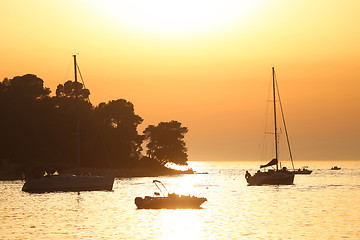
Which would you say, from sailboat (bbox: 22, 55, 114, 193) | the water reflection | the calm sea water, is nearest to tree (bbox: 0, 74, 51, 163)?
sailboat (bbox: 22, 55, 114, 193)

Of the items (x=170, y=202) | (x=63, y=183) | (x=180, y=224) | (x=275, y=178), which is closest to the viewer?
(x=180, y=224)

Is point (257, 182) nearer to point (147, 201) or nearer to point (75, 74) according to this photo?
point (75, 74)

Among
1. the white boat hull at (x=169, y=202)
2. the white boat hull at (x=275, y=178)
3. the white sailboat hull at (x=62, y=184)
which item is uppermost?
the white boat hull at (x=275, y=178)

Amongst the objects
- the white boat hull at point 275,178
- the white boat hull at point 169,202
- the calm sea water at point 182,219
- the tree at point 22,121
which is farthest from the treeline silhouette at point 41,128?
the white boat hull at point 169,202

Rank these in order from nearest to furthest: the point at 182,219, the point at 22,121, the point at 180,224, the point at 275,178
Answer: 1. the point at 180,224
2. the point at 182,219
3. the point at 275,178
4. the point at 22,121

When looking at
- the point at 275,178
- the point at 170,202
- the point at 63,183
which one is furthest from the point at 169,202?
the point at 275,178

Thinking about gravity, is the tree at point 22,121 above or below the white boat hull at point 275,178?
above

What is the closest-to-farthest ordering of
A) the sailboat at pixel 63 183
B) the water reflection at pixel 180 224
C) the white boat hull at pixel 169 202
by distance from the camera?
the water reflection at pixel 180 224
the white boat hull at pixel 169 202
the sailboat at pixel 63 183

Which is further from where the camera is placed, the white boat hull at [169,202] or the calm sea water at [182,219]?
the white boat hull at [169,202]

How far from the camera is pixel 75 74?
115125 mm

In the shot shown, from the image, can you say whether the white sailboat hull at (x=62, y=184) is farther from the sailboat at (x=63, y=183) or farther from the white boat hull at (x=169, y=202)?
the white boat hull at (x=169, y=202)

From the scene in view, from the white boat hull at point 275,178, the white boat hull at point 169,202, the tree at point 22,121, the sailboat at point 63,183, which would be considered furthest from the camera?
the tree at point 22,121

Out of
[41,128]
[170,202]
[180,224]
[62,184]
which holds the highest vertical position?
[41,128]

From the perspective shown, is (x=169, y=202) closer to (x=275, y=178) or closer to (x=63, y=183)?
(x=63, y=183)
